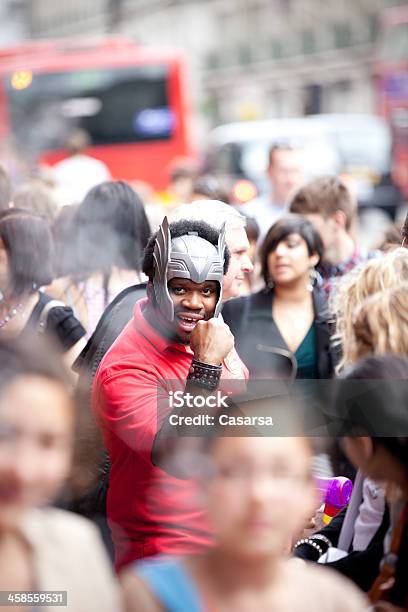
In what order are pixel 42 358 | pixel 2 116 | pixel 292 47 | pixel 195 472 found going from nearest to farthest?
pixel 42 358, pixel 195 472, pixel 2 116, pixel 292 47

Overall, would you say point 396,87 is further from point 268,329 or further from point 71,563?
point 71,563

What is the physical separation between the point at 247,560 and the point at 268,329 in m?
2.96

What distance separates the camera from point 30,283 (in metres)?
4.70

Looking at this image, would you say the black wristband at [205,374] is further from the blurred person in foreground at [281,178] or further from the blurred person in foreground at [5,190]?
the blurred person in foreground at [281,178]

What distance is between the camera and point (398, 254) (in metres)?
3.51

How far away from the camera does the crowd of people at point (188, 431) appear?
2068 mm

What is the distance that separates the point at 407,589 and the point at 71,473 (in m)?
0.60

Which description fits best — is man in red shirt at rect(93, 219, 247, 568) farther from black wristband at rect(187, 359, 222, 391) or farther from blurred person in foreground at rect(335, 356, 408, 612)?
blurred person in foreground at rect(335, 356, 408, 612)

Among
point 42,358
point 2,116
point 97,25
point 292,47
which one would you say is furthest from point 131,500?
point 97,25

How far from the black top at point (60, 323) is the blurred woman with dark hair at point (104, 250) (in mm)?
229

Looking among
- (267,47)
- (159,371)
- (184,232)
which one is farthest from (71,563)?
(267,47)

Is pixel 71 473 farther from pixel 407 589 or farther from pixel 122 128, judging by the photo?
pixel 122 128

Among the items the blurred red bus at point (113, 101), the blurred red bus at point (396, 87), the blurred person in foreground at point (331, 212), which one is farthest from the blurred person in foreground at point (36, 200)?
the blurred red bus at point (396, 87)

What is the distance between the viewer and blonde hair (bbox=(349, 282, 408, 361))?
277 centimetres
